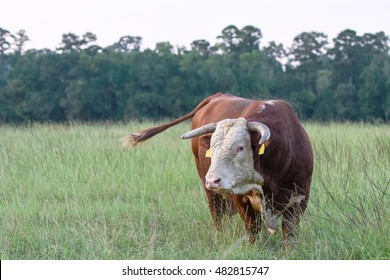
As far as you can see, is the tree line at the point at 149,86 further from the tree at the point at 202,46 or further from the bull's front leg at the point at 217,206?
the bull's front leg at the point at 217,206

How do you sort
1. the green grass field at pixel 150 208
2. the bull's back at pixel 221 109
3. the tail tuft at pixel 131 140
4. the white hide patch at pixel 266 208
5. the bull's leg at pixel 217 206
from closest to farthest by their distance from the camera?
the green grass field at pixel 150 208, the white hide patch at pixel 266 208, the bull's back at pixel 221 109, the bull's leg at pixel 217 206, the tail tuft at pixel 131 140

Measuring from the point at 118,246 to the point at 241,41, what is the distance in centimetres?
3121

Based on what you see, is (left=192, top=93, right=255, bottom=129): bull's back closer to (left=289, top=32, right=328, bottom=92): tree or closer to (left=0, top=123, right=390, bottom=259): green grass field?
(left=0, top=123, right=390, bottom=259): green grass field

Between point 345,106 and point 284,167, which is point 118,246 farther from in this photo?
point 345,106

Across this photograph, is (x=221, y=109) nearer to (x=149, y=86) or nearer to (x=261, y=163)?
(x=261, y=163)

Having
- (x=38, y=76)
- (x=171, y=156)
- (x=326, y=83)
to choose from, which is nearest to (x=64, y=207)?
(x=171, y=156)

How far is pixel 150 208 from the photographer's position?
6504 millimetres

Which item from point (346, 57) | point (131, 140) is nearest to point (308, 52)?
point (346, 57)

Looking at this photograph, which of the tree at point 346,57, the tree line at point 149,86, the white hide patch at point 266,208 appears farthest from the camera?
the tree at point 346,57

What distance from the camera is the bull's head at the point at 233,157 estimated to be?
178 inches

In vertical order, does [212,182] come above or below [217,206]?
above

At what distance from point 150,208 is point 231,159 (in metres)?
2.11

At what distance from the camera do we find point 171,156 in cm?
947

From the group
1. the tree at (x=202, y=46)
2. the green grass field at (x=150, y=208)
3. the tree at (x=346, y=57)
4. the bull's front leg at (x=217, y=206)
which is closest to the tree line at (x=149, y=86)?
the tree at (x=346, y=57)
